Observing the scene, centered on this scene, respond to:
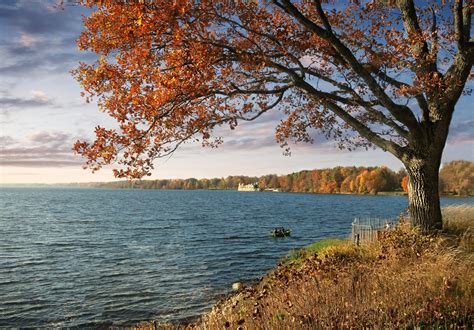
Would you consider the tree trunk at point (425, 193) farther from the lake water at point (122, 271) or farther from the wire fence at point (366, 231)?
the lake water at point (122, 271)


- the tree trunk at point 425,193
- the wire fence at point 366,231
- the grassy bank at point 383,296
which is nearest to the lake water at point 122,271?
the wire fence at point 366,231

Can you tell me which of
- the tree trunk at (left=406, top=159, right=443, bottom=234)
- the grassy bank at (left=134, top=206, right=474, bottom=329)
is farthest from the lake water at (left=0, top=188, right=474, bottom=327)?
the tree trunk at (left=406, top=159, right=443, bottom=234)

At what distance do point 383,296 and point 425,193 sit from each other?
6.58m

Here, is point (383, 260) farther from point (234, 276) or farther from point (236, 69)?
point (234, 276)

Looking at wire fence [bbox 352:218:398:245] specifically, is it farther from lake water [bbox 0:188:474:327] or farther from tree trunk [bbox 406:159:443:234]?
lake water [bbox 0:188:474:327]

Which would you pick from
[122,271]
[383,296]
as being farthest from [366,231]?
[122,271]

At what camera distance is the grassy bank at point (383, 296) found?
7.12 metres

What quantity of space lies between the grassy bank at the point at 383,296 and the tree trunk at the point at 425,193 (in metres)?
0.86

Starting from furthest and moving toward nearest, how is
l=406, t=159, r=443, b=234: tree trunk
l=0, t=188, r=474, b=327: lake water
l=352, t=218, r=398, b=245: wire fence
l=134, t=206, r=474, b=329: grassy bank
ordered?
l=352, t=218, r=398, b=245: wire fence → l=0, t=188, r=474, b=327: lake water → l=406, t=159, r=443, b=234: tree trunk → l=134, t=206, r=474, b=329: grassy bank

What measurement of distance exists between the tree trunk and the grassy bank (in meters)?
0.86

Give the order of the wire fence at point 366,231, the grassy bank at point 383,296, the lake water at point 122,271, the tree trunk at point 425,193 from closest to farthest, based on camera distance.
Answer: the grassy bank at point 383,296
the tree trunk at point 425,193
the lake water at point 122,271
the wire fence at point 366,231

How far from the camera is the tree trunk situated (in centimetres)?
1351

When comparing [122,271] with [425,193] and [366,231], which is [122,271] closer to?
[366,231]

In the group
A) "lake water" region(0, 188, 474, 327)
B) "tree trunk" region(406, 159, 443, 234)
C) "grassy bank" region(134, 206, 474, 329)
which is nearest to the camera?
"grassy bank" region(134, 206, 474, 329)
